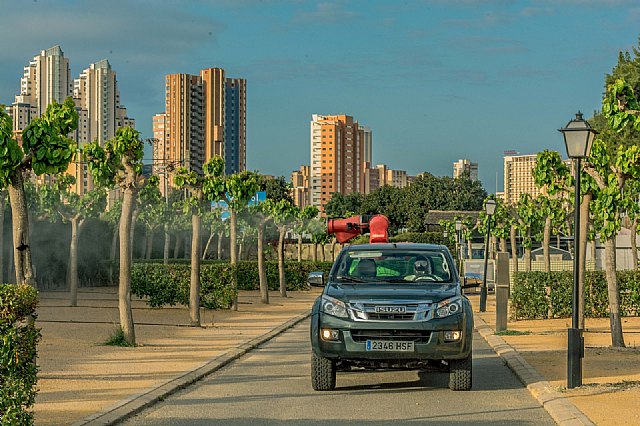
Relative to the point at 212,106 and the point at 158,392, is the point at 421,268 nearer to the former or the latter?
the point at 158,392

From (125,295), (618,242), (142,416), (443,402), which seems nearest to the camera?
(142,416)

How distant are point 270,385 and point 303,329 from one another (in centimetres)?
1217

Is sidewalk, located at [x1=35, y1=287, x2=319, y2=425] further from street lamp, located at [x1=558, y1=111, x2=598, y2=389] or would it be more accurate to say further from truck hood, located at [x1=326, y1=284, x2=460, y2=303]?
street lamp, located at [x1=558, y1=111, x2=598, y2=389]

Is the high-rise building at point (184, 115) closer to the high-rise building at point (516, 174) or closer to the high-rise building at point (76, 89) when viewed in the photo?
the high-rise building at point (76, 89)

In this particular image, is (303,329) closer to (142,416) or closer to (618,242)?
(142,416)

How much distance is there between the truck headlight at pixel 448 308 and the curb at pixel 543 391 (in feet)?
4.49

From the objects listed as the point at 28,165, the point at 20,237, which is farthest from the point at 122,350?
the point at 28,165

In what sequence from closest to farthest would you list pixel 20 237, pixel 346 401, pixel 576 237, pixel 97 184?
pixel 346 401 < pixel 20 237 < pixel 576 237 < pixel 97 184

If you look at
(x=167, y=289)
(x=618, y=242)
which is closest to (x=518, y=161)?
(x=618, y=242)

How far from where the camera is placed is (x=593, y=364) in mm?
15703

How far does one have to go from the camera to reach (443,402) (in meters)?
11.8

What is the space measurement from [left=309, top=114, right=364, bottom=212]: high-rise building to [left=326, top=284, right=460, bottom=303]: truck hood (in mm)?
168838

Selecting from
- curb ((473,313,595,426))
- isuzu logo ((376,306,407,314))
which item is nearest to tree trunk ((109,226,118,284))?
curb ((473,313,595,426))

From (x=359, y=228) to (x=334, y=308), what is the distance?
49.6 ft
